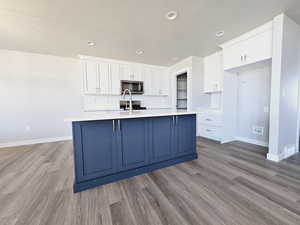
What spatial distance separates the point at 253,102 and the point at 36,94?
6044mm

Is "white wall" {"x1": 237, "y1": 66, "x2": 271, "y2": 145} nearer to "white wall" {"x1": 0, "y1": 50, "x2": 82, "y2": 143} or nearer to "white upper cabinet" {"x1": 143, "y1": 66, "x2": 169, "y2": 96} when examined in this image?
"white upper cabinet" {"x1": 143, "y1": 66, "x2": 169, "y2": 96}

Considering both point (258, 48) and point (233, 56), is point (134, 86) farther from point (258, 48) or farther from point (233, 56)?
point (258, 48)

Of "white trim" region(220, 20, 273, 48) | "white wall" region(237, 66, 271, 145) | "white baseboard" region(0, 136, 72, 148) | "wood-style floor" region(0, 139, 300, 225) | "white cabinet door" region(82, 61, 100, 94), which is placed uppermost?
"white trim" region(220, 20, 273, 48)

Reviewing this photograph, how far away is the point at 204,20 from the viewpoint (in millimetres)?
2207

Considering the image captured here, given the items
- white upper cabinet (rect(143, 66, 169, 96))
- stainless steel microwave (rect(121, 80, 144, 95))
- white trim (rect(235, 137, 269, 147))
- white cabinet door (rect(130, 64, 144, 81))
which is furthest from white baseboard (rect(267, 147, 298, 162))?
white cabinet door (rect(130, 64, 144, 81))

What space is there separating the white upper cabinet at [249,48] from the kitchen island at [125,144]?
6.07ft

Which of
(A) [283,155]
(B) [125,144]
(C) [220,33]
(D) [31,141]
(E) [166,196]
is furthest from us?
(D) [31,141]

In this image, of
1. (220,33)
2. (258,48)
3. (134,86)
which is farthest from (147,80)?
(258,48)

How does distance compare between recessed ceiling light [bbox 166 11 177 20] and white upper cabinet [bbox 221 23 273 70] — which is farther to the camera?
white upper cabinet [bbox 221 23 273 70]

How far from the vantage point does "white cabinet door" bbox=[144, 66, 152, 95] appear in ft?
15.2

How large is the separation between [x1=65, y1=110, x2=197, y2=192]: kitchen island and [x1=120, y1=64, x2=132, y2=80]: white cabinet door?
8.57 feet

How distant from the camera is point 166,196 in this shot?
147 centimetres

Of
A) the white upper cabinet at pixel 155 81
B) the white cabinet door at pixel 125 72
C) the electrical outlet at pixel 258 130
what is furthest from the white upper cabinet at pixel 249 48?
the white cabinet door at pixel 125 72

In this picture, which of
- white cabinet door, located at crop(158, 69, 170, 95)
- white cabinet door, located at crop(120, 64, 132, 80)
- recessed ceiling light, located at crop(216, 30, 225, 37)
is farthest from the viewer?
white cabinet door, located at crop(158, 69, 170, 95)
